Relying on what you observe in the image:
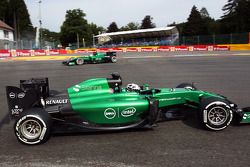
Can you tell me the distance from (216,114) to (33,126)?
3.06m

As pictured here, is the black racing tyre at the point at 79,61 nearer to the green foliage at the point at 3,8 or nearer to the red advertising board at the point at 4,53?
the red advertising board at the point at 4,53

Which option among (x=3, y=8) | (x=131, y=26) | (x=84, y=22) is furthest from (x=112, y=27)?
(x=3, y=8)

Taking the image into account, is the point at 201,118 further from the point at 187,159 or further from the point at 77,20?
the point at 77,20

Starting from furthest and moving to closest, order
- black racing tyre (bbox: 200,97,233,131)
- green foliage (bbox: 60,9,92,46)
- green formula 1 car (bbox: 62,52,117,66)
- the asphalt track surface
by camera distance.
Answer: green foliage (bbox: 60,9,92,46), green formula 1 car (bbox: 62,52,117,66), black racing tyre (bbox: 200,97,233,131), the asphalt track surface

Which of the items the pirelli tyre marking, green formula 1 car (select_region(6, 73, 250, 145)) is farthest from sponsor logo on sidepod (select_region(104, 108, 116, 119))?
the pirelli tyre marking

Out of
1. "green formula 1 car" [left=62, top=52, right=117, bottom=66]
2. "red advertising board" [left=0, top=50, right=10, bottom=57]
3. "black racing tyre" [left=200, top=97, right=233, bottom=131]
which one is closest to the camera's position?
"black racing tyre" [left=200, top=97, right=233, bottom=131]

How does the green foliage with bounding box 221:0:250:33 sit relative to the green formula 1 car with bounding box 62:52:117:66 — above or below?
above

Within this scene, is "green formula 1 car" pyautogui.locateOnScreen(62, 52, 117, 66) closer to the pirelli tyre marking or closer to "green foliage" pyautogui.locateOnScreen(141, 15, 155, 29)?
the pirelli tyre marking

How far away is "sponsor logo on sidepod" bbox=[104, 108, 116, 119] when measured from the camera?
5047mm

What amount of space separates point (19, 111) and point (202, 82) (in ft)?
25.5

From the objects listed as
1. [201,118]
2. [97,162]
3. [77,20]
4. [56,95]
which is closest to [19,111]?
[56,95]

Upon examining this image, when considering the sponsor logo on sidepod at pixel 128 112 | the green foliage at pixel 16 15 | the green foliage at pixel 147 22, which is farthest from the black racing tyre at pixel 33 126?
the green foliage at pixel 147 22

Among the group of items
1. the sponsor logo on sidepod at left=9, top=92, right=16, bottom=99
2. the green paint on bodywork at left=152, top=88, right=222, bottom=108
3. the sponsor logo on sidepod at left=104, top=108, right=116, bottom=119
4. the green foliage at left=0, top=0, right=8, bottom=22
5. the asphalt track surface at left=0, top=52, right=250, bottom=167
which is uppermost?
the green foliage at left=0, top=0, right=8, bottom=22

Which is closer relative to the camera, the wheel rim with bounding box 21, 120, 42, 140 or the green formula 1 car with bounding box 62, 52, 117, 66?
the wheel rim with bounding box 21, 120, 42, 140
